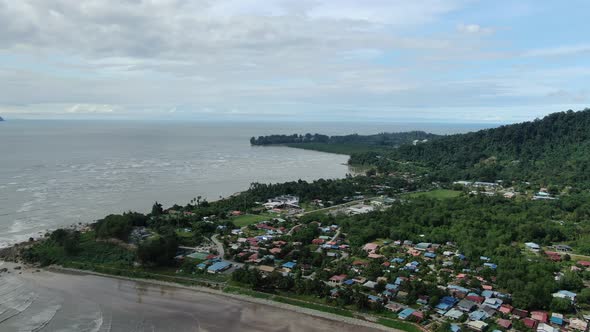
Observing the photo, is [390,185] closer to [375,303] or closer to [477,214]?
[477,214]

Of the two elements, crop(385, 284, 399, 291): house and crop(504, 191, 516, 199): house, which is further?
crop(504, 191, 516, 199): house

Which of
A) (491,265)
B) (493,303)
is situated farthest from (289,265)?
(491,265)

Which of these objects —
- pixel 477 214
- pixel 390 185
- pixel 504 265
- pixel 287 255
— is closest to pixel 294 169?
pixel 390 185

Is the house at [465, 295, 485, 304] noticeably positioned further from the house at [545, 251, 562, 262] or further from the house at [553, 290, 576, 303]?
the house at [545, 251, 562, 262]

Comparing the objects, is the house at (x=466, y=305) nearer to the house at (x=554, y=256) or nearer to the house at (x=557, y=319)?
the house at (x=557, y=319)

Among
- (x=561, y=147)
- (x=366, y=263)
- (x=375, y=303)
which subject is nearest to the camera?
(x=375, y=303)

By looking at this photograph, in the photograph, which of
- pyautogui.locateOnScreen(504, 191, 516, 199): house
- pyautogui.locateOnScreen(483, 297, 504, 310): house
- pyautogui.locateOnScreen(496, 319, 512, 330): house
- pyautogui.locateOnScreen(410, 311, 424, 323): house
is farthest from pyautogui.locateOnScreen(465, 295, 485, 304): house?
pyautogui.locateOnScreen(504, 191, 516, 199): house

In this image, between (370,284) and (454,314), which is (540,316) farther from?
(370,284)

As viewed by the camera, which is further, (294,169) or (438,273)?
(294,169)
